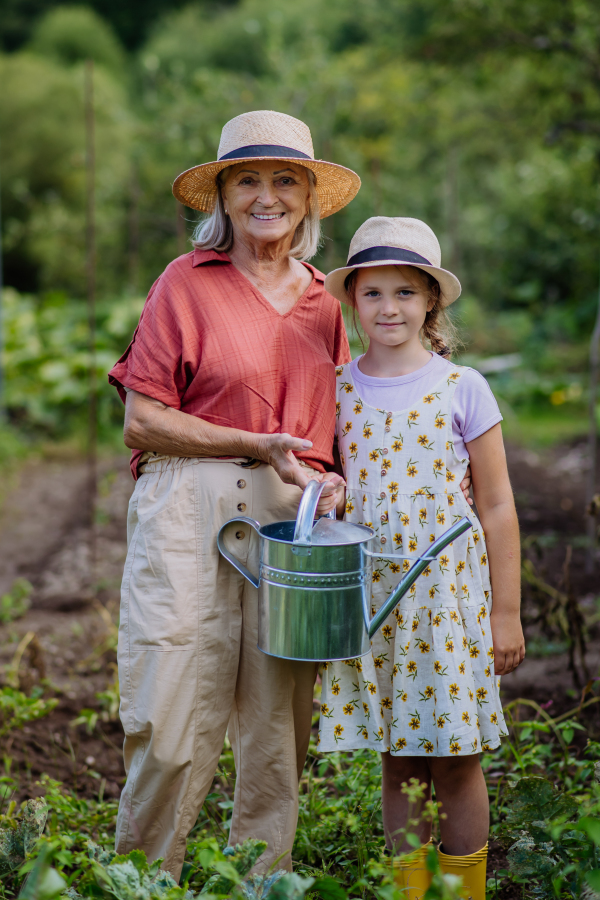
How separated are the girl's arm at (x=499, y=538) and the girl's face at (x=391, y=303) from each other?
279mm

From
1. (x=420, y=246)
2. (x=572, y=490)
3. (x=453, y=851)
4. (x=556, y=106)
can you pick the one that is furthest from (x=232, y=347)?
(x=556, y=106)

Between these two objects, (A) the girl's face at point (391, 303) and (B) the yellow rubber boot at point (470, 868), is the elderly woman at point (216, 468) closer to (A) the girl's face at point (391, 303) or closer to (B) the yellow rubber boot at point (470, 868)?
(A) the girl's face at point (391, 303)

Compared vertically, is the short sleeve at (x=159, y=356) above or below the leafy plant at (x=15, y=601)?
above

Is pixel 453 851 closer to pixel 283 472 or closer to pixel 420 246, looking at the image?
pixel 283 472

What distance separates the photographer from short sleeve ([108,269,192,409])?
179 centimetres

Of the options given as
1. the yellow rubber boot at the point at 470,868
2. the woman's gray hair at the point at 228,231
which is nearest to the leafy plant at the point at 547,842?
the yellow rubber boot at the point at 470,868

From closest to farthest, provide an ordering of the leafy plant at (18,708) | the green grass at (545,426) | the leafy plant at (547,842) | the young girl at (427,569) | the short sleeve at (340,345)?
the leafy plant at (547,842), the young girl at (427,569), the short sleeve at (340,345), the leafy plant at (18,708), the green grass at (545,426)

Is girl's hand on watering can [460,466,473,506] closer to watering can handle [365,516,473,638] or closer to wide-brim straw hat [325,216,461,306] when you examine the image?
watering can handle [365,516,473,638]

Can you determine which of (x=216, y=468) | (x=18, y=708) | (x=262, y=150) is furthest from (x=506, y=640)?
(x=18, y=708)

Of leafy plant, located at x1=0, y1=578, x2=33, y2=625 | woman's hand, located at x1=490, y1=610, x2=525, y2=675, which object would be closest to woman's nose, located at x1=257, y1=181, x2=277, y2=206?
woman's hand, located at x1=490, y1=610, x2=525, y2=675

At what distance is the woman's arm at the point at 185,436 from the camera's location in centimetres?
175

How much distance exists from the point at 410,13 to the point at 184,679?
7.17 m

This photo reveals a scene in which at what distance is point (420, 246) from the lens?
1812mm

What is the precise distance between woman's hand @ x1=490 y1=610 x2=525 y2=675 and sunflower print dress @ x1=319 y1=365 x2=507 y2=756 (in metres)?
0.02
